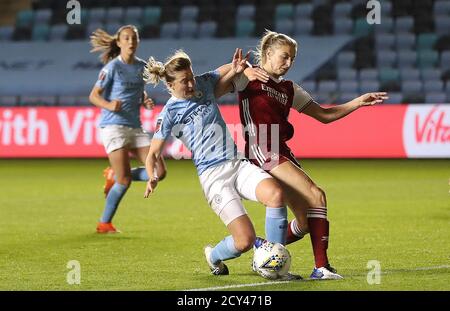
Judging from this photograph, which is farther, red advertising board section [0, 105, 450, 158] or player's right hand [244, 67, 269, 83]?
red advertising board section [0, 105, 450, 158]

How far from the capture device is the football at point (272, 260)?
7.32 m

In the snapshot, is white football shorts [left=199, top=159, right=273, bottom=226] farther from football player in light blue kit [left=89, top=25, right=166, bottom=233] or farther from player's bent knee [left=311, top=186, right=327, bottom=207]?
football player in light blue kit [left=89, top=25, right=166, bottom=233]

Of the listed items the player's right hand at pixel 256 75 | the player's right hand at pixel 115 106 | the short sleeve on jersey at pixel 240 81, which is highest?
the player's right hand at pixel 256 75

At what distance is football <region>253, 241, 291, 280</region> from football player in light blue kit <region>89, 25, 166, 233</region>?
3.63m

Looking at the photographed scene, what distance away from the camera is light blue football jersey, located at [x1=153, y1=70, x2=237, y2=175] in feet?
25.4

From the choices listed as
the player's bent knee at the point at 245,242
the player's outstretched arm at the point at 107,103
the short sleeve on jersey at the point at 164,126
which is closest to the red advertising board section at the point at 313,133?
the player's outstretched arm at the point at 107,103

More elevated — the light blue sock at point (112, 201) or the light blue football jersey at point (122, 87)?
the light blue football jersey at point (122, 87)

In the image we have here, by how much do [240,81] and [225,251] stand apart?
1238mm

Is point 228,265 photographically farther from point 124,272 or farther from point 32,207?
point 32,207

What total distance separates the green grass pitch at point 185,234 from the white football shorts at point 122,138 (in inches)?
34.4

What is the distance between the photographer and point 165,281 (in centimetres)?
752

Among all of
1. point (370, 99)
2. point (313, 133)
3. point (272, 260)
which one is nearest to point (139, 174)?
point (370, 99)

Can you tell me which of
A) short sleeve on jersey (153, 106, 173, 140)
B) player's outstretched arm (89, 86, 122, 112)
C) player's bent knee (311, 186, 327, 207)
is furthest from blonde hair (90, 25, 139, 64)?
player's bent knee (311, 186, 327, 207)

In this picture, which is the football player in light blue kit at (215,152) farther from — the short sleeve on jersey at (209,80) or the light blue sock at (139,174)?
the light blue sock at (139,174)
